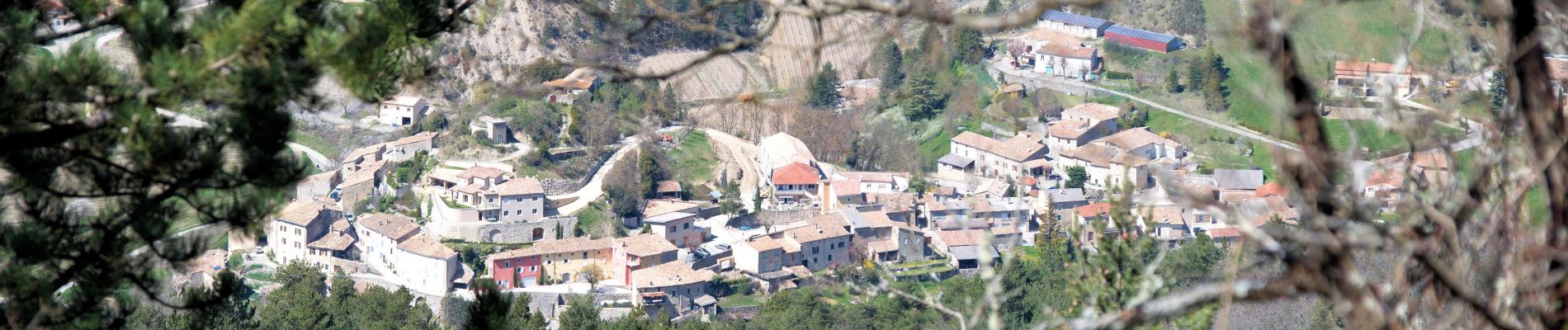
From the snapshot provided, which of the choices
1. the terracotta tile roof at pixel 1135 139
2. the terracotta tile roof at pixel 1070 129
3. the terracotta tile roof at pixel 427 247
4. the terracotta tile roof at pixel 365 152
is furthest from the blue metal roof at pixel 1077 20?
the terracotta tile roof at pixel 427 247

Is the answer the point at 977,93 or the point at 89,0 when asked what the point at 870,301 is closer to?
the point at 977,93

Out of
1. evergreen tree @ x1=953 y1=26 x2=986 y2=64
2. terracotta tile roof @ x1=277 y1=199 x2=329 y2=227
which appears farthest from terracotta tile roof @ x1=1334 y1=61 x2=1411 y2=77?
evergreen tree @ x1=953 y1=26 x2=986 y2=64

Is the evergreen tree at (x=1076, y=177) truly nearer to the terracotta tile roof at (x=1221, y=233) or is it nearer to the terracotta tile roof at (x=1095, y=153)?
the terracotta tile roof at (x=1095, y=153)

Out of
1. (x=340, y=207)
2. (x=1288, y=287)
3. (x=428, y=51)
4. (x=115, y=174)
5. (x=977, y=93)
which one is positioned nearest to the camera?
(x=1288, y=287)

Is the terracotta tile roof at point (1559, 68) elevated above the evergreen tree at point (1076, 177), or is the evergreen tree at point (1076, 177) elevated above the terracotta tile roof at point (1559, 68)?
the terracotta tile roof at point (1559, 68)

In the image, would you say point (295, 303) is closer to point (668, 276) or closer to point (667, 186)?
point (668, 276)

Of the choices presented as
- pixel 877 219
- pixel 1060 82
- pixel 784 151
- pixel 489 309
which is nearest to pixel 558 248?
pixel 877 219

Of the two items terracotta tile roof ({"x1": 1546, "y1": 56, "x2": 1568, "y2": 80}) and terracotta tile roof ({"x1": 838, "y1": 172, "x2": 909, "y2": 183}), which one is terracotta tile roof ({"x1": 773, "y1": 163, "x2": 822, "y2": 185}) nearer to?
terracotta tile roof ({"x1": 838, "y1": 172, "x2": 909, "y2": 183})

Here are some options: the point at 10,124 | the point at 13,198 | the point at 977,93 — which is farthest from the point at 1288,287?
the point at 977,93
